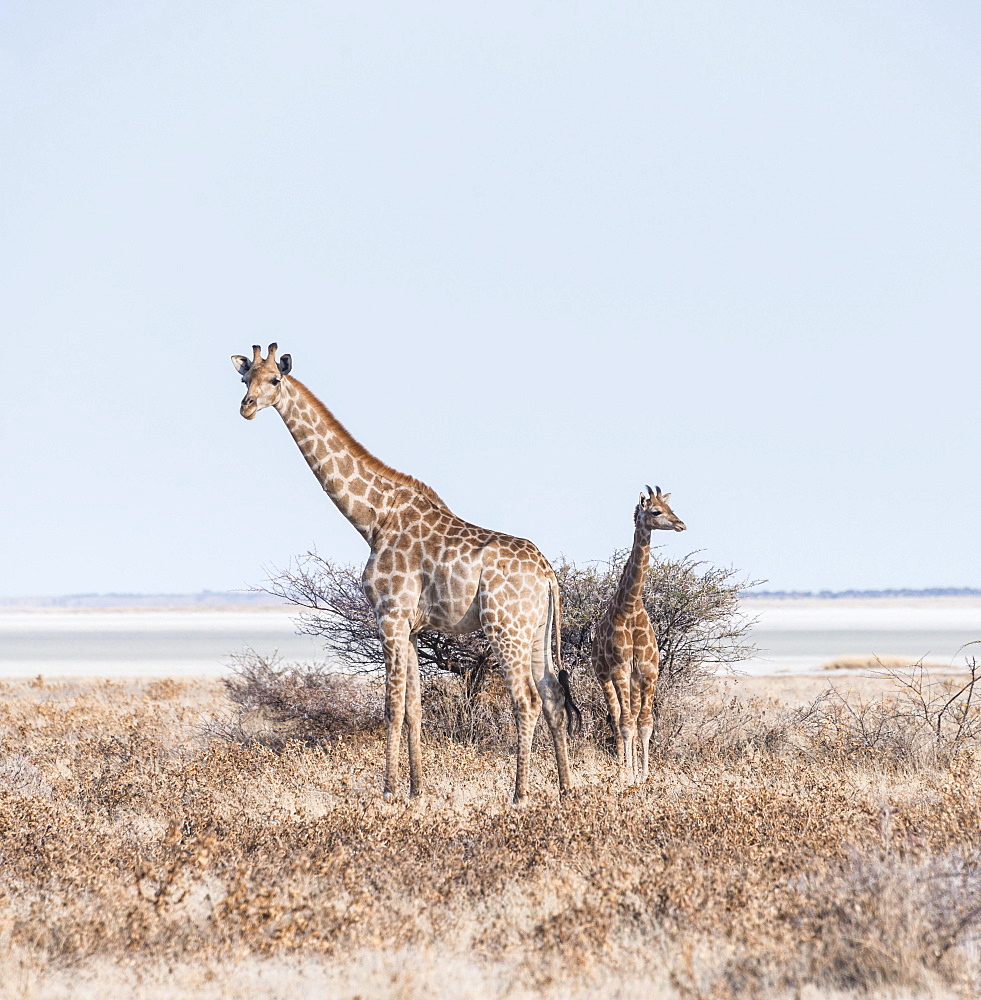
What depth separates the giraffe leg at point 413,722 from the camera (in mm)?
9656

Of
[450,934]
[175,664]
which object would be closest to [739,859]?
[450,934]

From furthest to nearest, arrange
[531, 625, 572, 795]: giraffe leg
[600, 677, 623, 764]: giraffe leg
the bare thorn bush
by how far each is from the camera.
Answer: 1. the bare thorn bush
2. [600, 677, 623, 764]: giraffe leg
3. [531, 625, 572, 795]: giraffe leg

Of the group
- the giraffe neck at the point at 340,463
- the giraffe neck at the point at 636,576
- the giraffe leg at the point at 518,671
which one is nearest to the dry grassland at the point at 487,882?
the giraffe leg at the point at 518,671

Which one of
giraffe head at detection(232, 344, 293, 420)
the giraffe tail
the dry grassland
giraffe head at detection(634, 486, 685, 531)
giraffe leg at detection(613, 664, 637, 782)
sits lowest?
the dry grassland

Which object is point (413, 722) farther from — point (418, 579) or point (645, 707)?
point (645, 707)

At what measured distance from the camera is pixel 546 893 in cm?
663

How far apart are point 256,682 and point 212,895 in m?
8.81

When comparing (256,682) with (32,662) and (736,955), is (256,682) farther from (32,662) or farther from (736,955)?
(32,662)

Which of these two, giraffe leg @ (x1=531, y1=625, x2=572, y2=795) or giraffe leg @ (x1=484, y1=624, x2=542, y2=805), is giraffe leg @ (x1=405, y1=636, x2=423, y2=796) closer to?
giraffe leg @ (x1=484, y1=624, x2=542, y2=805)

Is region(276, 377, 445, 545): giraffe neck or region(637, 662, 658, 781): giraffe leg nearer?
region(276, 377, 445, 545): giraffe neck

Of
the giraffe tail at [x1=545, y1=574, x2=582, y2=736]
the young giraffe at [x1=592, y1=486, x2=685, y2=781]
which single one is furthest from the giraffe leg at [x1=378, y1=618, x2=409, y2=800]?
the young giraffe at [x1=592, y1=486, x2=685, y2=781]

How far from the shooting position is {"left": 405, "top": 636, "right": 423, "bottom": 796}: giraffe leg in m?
9.66

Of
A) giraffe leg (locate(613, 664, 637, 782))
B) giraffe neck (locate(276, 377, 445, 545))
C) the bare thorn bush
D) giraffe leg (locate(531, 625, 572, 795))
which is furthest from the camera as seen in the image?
the bare thorn bush

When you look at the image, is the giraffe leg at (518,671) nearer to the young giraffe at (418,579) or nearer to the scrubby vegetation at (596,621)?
the young giraffe at (418,579)
